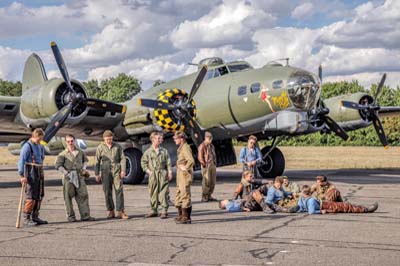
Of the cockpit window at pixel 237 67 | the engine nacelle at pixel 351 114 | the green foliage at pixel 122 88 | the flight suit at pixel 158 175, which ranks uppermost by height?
the green foliage at pixel 122 88

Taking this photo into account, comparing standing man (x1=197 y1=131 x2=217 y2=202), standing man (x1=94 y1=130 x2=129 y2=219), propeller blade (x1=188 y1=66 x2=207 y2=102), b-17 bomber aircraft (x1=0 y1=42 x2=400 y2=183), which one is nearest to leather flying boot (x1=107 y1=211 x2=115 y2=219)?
standing man (x1=94 y1=130 x2=129 y2=219)

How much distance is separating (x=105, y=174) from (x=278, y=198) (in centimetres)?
356

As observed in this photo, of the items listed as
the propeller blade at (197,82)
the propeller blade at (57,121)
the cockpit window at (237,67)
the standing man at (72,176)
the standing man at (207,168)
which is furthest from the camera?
the cockpit window at (237,67)

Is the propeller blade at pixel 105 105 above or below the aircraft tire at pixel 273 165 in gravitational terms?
above

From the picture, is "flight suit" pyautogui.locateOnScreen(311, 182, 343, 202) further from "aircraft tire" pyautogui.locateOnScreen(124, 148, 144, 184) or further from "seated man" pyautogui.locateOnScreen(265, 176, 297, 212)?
"aircraft tire" pyautogui.locateOnScreen(124, 148, 144, 184)

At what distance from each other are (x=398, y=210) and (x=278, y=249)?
5.46 m

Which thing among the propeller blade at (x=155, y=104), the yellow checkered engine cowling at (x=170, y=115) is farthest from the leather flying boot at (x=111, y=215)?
the yellow checkered engine cowling at (x=170, y=115)

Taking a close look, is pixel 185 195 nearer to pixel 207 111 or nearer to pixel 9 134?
pixel 207 111

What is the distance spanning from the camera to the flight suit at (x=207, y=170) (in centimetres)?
1427

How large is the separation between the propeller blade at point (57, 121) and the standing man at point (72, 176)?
7606mm

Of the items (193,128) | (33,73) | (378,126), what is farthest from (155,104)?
(378,126)

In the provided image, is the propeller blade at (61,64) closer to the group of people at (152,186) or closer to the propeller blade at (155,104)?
the propeller blade at (155,104)

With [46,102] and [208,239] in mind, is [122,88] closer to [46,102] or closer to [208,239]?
[46,102]

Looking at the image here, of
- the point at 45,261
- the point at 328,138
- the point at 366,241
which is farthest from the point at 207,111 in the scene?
the point at 328,138
